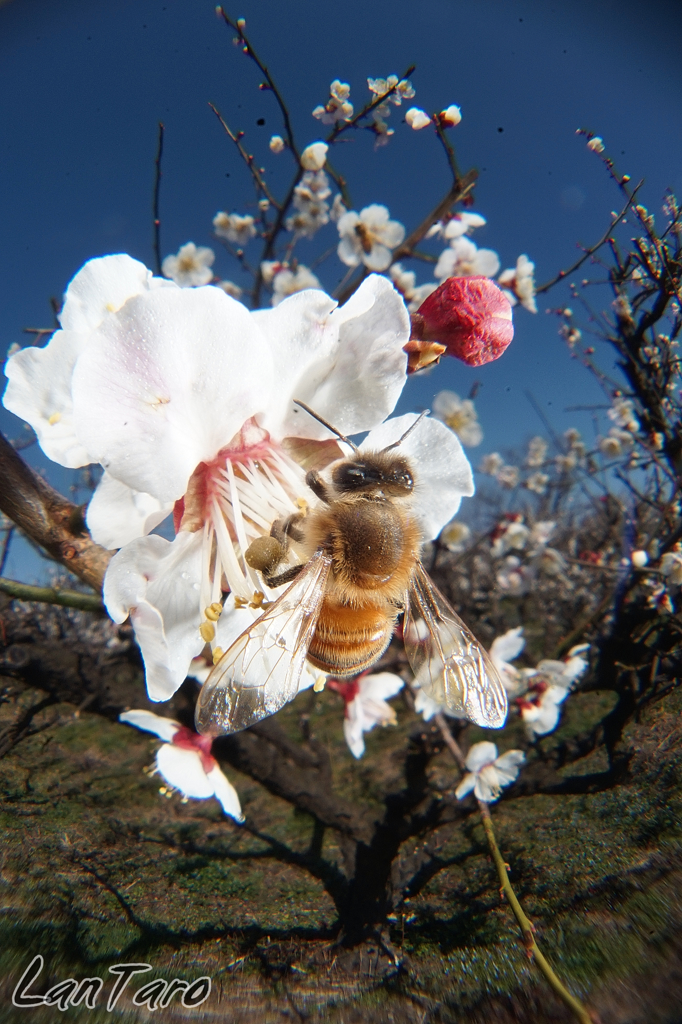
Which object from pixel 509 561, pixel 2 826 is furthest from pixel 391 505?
pixel 509 561


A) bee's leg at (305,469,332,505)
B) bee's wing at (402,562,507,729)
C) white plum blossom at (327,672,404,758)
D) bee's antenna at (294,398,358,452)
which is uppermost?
bee's antenna at (294,398,358,452)

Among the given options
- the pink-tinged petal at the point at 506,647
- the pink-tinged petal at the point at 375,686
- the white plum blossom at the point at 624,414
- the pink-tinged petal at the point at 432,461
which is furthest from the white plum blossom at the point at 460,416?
the pink-tinged petal at the point at 432,461

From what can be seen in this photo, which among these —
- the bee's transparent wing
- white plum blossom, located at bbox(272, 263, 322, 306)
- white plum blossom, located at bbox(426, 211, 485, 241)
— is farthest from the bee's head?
white plum blossom, located at bbox(272, 263, 322, 306)

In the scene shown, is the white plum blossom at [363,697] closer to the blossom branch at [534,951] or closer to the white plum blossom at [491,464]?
the blossom branch at [534,951]

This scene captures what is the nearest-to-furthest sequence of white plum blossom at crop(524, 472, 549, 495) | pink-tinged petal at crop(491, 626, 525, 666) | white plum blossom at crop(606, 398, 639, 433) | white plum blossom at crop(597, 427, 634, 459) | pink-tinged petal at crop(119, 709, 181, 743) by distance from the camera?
1. pink-tinged petal at crop(119, 709, 181, 743)
2. pink-tinged petal at crop(491, 626, 525, 666)
3. white plum blossom at crop(606, 398, 639, 433)
4. white plum blossom at crop(597, 427, 634, 459)
5. white plum blossom at crop(524, 472, 549, 495)

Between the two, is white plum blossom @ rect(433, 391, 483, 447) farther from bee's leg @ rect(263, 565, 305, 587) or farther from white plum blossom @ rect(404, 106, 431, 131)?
bee's leg @ rect(263, 565, 305, 587)

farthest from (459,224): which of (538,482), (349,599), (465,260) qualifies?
(538,482)

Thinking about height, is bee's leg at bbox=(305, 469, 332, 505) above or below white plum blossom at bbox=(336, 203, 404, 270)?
below
